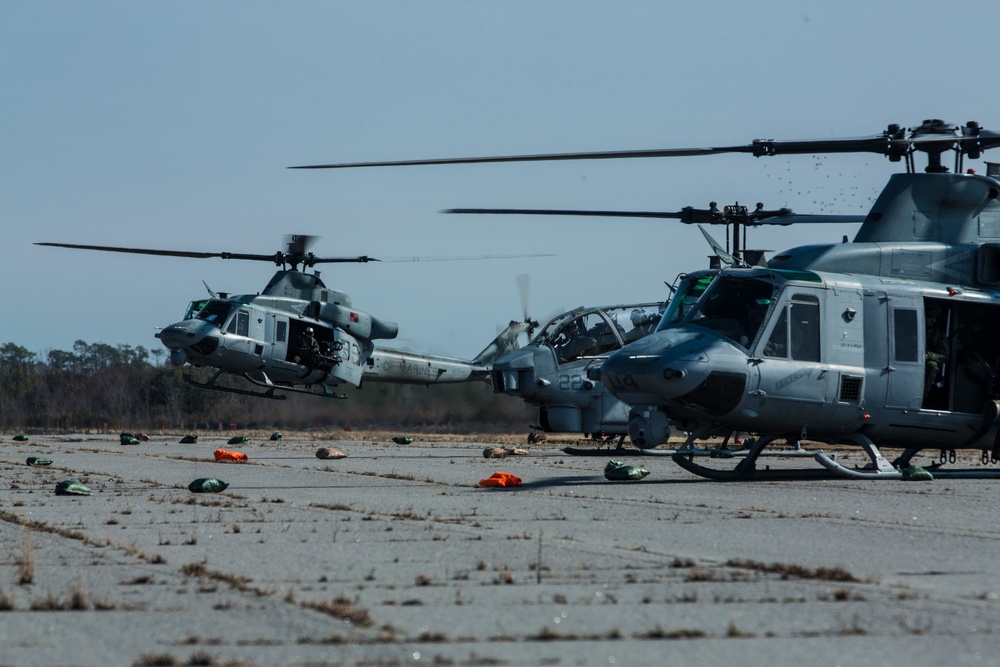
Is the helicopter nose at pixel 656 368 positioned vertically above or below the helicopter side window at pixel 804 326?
below

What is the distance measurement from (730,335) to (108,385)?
6041cm

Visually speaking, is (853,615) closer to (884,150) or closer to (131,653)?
(131,653)

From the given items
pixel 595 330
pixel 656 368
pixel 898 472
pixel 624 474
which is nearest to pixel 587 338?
pixel 595 330

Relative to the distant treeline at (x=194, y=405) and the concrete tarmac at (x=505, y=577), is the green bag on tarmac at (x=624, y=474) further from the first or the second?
the distant treeline at (x=194, y=405)

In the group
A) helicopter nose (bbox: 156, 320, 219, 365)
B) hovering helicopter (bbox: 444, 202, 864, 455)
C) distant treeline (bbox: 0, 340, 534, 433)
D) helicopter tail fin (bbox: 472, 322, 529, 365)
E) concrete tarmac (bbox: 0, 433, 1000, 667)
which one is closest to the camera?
concrete tarmac (bbox: 0, 433, 1000, 667)

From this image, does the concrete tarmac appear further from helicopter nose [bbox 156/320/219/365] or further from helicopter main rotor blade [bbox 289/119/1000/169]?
helicopter nose [bbox 156/320/219/365]


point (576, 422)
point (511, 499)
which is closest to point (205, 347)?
point (576, 422)

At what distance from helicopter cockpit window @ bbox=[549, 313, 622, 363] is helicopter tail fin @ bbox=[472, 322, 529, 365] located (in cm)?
817

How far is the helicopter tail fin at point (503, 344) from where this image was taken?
124 ft

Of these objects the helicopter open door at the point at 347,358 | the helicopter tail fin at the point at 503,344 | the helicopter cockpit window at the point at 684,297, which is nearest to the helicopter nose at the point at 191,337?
the helicopter open door at the point at 347,358

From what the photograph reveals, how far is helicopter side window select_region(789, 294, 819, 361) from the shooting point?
1648 centimetres

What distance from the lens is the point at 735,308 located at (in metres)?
16.7

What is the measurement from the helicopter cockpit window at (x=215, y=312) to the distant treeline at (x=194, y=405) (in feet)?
26.4

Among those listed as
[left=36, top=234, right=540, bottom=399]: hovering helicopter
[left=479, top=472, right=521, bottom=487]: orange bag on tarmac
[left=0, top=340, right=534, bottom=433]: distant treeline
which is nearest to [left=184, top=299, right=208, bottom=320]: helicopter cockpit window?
[left=36, top=234, right=540, bottom=399]: hovering helicopter
